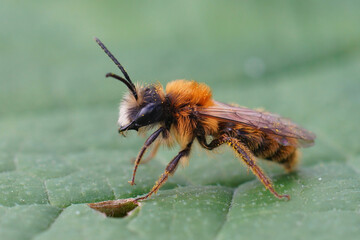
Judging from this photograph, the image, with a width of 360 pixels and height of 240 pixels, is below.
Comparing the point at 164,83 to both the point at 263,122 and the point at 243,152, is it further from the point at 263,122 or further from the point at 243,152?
the point at 243,152

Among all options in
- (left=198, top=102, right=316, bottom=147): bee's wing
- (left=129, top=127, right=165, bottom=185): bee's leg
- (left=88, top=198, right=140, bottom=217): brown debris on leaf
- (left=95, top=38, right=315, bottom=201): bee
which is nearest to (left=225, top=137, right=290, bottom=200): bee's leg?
(left=95, top=38, right=315, bottom=201): bee

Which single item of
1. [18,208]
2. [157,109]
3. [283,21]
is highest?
[283,21]

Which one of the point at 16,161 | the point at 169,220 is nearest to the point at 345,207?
the point at 169,220

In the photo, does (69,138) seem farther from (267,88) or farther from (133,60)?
(267,88)

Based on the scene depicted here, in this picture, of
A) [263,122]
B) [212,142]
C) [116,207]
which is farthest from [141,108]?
[263,122]

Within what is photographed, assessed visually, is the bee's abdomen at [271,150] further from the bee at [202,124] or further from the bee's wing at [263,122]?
the bee's wing at [263,122]

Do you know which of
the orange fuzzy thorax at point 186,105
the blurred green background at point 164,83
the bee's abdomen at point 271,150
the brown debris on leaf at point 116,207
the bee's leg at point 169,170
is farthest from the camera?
the bee's abdomen at point 271,150

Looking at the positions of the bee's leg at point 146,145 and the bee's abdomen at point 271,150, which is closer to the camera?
the bee's leg at point 146,145

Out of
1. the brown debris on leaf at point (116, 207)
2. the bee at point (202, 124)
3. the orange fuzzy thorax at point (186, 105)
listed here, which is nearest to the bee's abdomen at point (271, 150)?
the bee at point (202, 124)
